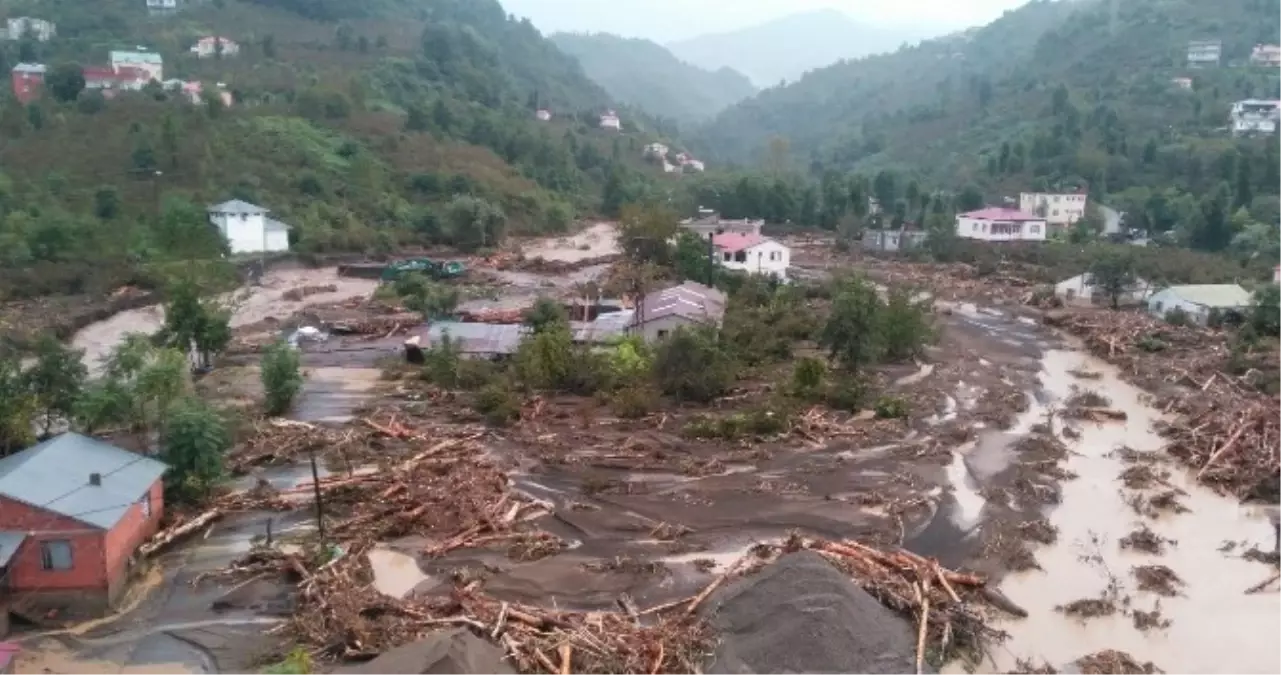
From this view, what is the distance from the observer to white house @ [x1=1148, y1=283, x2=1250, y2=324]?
115 ft

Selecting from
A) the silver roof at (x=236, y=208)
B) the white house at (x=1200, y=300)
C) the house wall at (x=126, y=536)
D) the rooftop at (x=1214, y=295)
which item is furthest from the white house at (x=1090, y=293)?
the house wall at (x=126, y=536)

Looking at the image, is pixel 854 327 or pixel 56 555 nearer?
pixel 56 555

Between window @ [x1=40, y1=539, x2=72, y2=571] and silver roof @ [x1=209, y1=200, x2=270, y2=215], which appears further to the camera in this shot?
silver roof @ [x1=209, y1=200, x2=270, y2=215]

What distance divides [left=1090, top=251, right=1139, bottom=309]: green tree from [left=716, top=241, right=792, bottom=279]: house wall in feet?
39.6

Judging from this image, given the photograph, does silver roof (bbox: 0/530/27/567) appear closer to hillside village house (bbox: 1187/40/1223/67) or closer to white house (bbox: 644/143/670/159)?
white house (bbox: 644/143/670/159)

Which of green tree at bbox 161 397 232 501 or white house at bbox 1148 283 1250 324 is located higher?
white house at bbox 1148 283 1250 324

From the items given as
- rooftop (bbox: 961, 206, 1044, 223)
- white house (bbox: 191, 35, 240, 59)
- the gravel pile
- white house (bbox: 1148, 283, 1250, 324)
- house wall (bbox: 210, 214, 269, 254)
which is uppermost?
white house (bbox: 191, 35, 240, 59)

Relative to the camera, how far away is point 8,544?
13.8m

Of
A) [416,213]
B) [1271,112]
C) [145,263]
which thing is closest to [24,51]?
[416,213]

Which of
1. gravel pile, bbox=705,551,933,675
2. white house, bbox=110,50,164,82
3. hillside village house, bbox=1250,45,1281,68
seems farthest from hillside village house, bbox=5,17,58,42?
hillside village house, bbox=1250,45,1281,68

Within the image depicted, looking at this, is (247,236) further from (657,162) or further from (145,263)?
(657,162)

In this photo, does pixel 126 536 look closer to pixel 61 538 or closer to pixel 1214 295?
pixel 61 538

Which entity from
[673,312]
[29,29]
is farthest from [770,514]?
[29,29]

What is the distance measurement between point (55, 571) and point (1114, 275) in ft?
117
